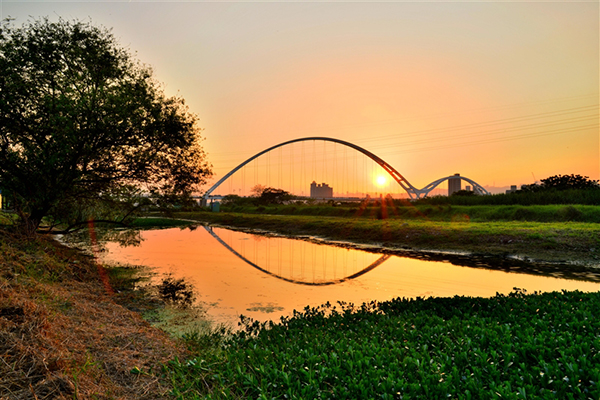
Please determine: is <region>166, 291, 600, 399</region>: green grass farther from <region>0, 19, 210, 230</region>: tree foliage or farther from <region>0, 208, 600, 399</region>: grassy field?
<region>0, 19, 210, 230</region>: tree foliage

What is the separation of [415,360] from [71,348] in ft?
17.7

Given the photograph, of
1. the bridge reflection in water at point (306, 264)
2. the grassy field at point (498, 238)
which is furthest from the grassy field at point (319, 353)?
the grassy field at point (498, 238)

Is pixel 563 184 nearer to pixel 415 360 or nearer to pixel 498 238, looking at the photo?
pixel 498 238

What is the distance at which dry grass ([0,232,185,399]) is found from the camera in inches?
173

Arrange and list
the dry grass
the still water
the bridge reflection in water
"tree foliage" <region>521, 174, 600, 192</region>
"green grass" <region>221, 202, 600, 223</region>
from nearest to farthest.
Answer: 1. the dry grass
2. the still water
3. the bridge reflection in water
4. "green grass" <region>221, 202, 600, 223</region>
5. "tree foliage" <region>521, 174, 600, 192</region>

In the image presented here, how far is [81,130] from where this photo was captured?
12.4 metres

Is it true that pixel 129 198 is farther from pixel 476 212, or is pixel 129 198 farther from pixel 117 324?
pixel 476 212

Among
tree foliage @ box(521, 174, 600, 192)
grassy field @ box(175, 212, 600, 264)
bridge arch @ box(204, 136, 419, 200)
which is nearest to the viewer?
grassy field @ box(175, 212, 600, 264)

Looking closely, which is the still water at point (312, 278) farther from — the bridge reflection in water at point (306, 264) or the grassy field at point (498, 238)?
the grassy field at point (498, 238)

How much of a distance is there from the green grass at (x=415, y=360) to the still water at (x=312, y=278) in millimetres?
3496

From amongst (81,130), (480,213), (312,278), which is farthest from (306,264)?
(480,213)

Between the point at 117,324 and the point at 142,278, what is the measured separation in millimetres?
7846

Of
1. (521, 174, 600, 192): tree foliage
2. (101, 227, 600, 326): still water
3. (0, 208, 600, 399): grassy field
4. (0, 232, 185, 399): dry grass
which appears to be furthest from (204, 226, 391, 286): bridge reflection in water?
(521, 174, 600, 192): tree foliage

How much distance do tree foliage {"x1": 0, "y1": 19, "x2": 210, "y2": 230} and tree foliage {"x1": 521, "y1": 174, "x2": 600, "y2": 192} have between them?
145 feet
